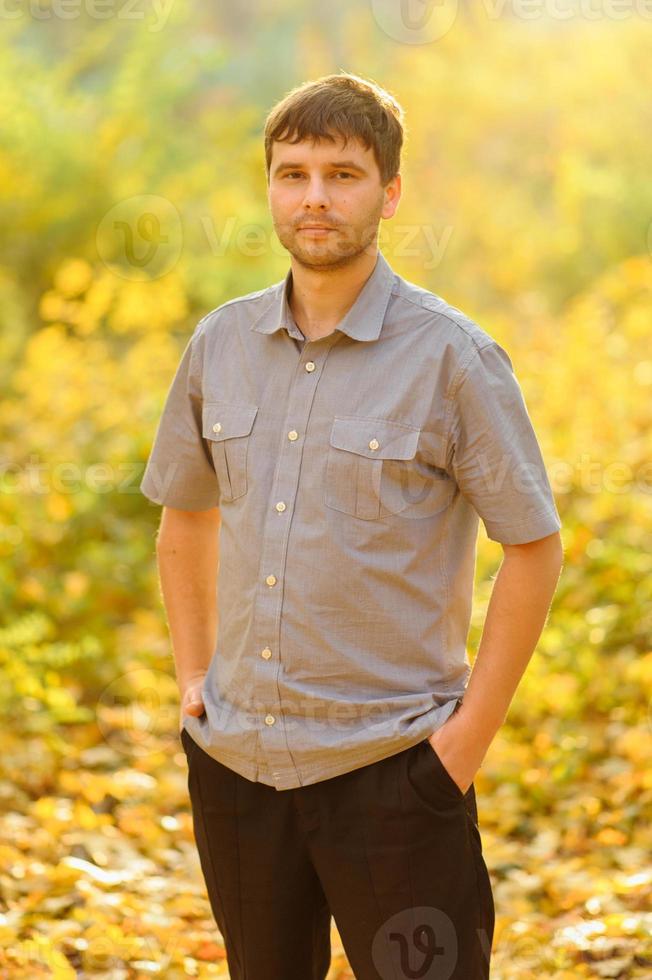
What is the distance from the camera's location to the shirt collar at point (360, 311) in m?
1.77

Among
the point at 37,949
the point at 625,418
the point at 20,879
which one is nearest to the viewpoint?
the point at 37,949

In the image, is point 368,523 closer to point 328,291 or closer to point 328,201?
point 328,291

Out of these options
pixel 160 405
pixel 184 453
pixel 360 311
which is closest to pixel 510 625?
pixel 360 311

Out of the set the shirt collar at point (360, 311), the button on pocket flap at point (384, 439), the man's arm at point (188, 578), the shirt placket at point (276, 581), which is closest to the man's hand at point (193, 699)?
the man's arm at point (188, 578)

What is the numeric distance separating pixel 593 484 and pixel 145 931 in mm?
2888

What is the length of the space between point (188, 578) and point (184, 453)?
0.27m

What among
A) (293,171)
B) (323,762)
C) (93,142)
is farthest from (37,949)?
(93,142)

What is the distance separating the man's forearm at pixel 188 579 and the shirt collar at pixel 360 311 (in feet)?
1.49

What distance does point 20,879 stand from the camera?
3053mm

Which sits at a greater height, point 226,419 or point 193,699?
point 226,419

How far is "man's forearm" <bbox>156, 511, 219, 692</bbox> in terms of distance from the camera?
2.15m

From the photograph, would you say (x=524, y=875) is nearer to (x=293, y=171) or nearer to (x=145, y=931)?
(x=145, y=931)

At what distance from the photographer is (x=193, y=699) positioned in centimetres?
197

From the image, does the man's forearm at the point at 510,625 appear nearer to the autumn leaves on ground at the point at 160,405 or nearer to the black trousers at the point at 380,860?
the black trousers at the point at 380,860
